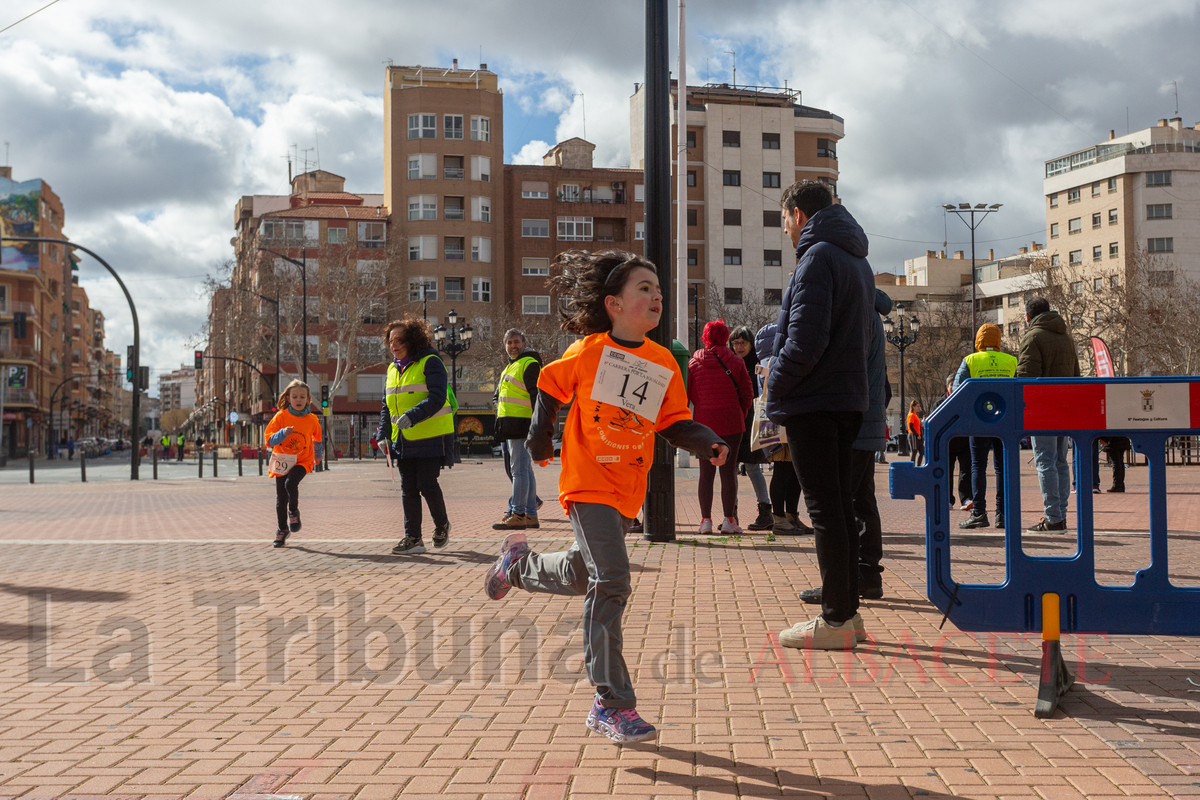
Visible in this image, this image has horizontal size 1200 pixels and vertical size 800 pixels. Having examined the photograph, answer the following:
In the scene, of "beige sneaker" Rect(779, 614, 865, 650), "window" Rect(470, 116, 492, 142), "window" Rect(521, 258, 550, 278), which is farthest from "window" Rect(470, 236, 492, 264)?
"beige sneaker" Rect(779, 614, 865, 650)

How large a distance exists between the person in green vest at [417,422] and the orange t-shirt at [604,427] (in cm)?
474

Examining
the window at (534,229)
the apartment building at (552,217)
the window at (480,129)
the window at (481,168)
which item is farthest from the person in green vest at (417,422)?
the window at (534,229)

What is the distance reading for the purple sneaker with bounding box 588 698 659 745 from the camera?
11.4 feet

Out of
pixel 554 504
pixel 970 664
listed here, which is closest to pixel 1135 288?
pixel 554 504

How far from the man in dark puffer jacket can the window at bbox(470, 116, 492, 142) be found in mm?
68525

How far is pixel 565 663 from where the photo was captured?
4637 mm

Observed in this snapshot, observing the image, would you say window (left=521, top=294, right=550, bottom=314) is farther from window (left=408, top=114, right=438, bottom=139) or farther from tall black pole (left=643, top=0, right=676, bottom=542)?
tall black pole (left=643, top=0, right=676, bottom=542)

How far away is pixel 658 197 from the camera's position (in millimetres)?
8750

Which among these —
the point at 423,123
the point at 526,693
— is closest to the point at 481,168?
the point at 423,123

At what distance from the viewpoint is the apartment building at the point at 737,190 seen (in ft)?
249

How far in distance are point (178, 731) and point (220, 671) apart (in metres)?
0.88

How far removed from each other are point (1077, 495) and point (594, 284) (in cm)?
206

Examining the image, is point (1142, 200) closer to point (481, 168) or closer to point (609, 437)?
point (481, 168)

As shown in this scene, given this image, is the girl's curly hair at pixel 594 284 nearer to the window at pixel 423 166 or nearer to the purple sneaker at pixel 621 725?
the purple sneaker at pixel 621 725
